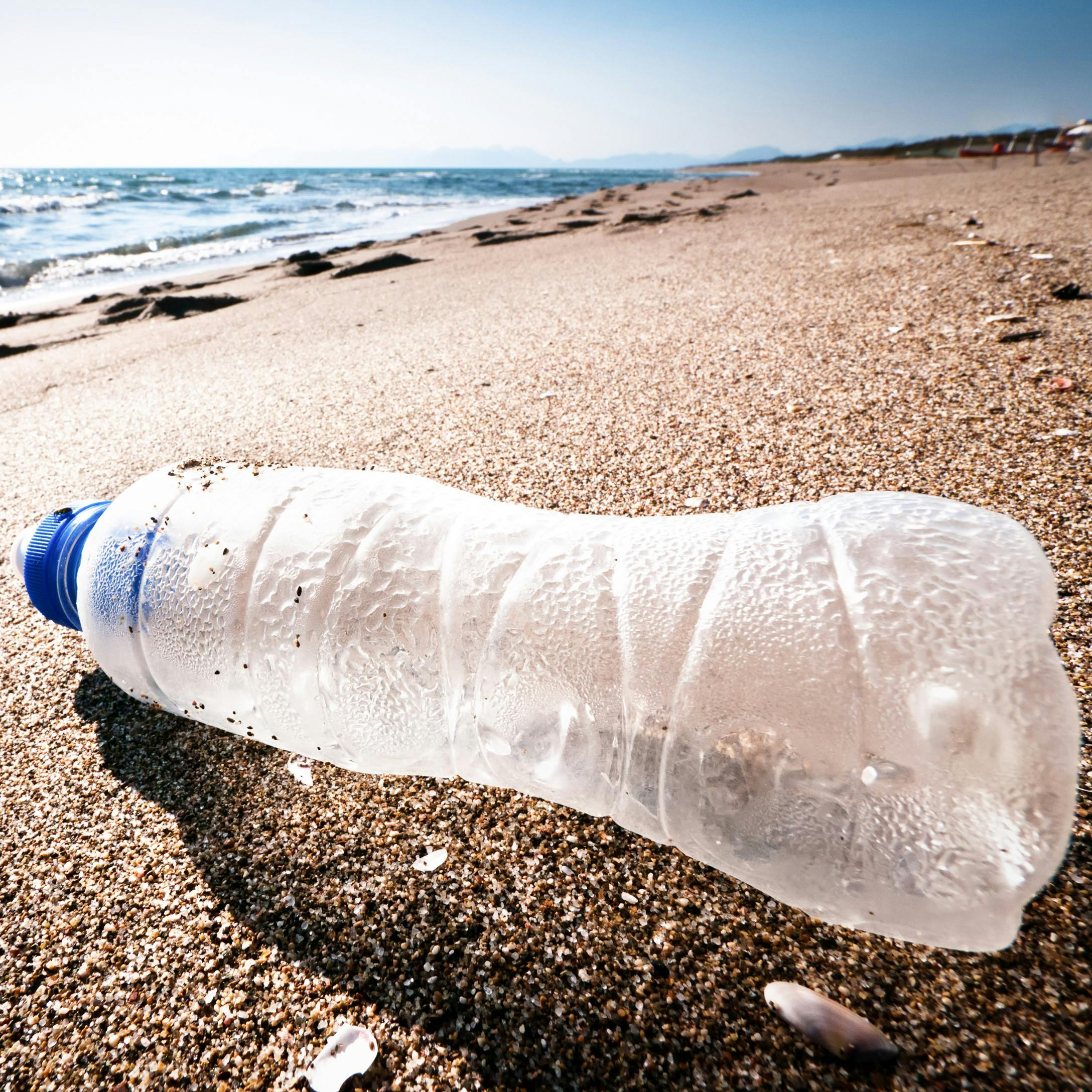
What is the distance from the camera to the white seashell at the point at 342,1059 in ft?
2.51

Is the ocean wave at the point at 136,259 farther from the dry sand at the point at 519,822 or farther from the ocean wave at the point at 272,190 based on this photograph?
the ocean wave at the point at 272,190

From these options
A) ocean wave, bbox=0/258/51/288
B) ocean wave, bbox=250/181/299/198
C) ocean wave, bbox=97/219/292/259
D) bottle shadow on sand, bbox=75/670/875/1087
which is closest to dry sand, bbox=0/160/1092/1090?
bottle shadow on sand, bbox=75/670/875/1087

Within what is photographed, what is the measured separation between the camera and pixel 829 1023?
758mm

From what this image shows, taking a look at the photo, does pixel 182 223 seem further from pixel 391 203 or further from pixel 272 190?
pixel 272 190

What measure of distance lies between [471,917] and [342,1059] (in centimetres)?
23

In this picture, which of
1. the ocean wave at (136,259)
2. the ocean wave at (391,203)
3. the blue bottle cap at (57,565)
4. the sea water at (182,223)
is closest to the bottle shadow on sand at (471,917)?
the blue bottle cap at (57,565)

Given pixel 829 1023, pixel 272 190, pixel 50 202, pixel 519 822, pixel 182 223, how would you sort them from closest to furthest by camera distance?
pixel 829 1023 → pixel 519 822 → pixel 182 223 → pixel 50 202 → pixel 272 190

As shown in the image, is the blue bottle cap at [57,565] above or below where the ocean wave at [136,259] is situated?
below

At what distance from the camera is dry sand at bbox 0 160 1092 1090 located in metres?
0.78

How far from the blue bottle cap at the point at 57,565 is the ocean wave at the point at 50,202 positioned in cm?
1862

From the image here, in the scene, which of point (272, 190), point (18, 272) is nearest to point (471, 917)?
point (18, 272)

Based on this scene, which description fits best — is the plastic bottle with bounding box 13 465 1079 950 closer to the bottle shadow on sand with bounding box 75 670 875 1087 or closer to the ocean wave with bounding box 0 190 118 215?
the bottle shadow on sand with bounding box 75 670 875 1087

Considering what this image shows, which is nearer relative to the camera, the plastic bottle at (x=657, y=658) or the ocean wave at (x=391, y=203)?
the plastic bottle at (x=657, y=658)

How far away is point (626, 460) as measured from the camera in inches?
76.4
